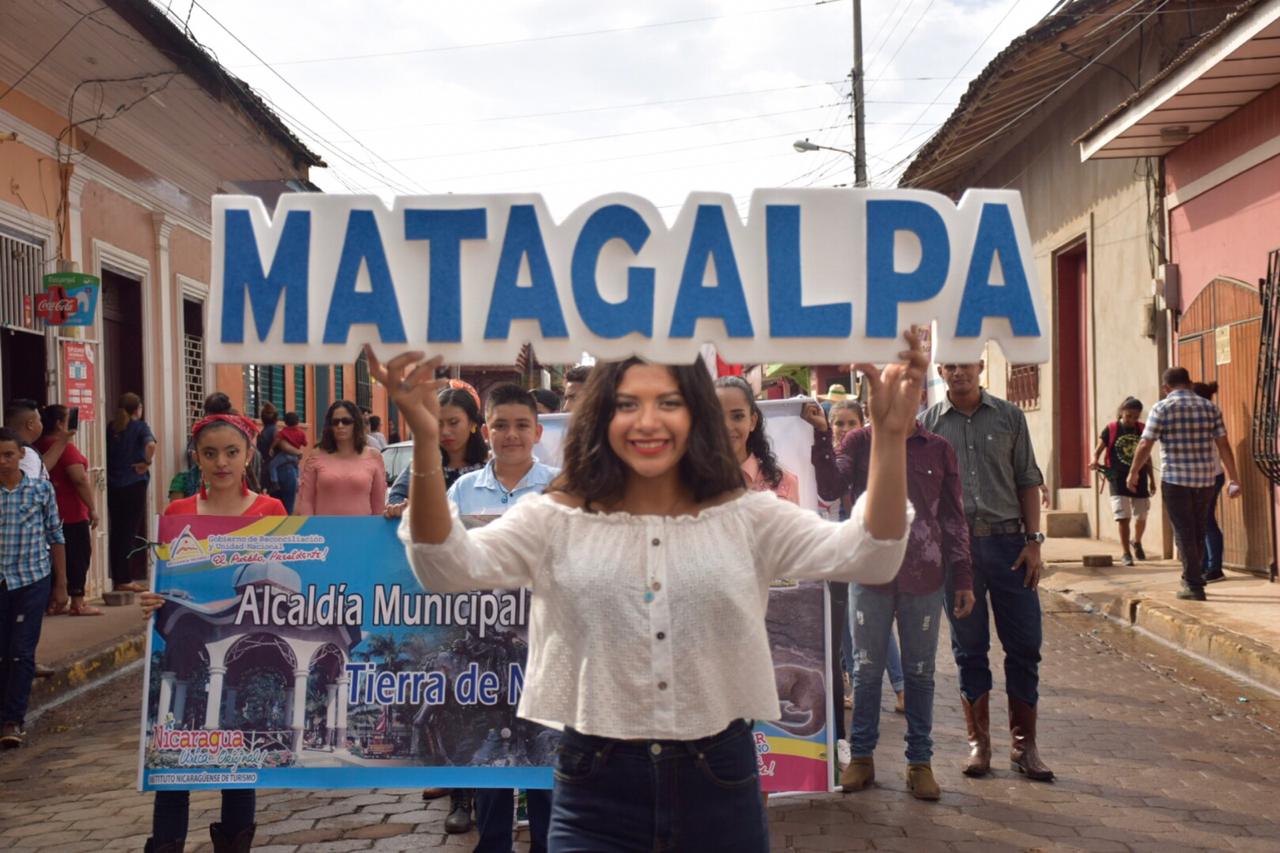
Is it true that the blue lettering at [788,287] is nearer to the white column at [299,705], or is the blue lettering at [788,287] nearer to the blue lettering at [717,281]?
the blue lettering at [717,281]

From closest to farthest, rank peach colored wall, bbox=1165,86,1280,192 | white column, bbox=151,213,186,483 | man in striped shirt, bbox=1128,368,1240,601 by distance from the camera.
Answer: man in striped shirt, bbox=1128,368,1240,601 < peach colored wall, bbox=1165,86,1280,192 < white column, bbox=151,213,186,483

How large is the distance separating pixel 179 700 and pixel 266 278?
243 centimetres

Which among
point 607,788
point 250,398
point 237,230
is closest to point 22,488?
point 237,230

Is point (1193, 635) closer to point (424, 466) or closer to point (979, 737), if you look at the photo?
point (979, 737)

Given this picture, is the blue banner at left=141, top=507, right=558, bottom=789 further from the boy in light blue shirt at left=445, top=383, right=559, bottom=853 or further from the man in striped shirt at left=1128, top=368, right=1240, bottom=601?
the man in striped shirt at left=1128, top=368, right=1240, bottom=601

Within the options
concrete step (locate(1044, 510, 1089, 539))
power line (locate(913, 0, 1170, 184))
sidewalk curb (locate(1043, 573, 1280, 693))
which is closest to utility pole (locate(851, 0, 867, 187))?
power line (locate(913, 0, 1170, 184))

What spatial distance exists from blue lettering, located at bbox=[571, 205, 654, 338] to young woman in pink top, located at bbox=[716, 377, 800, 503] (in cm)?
236

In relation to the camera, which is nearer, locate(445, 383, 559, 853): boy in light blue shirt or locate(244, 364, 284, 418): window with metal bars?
locate(445, 383, 559, 853): boy in light blue shirt

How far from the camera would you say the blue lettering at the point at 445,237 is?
2.99m

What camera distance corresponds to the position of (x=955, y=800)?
569 centimetres

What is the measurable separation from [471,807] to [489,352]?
3.17m

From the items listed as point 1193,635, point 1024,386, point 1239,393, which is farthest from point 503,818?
point 1024,386

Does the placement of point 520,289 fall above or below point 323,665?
above

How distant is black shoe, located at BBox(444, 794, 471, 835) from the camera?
540 centimetres
